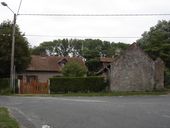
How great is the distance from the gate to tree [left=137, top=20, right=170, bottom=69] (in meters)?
24.0

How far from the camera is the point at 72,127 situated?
15.6 metres

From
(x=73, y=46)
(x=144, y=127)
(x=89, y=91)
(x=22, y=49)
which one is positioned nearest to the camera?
(x=144, y=127)

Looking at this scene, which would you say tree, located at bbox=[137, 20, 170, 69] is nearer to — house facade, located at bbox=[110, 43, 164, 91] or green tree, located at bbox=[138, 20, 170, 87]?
green tree, located at bbox=[138, 20, 170, 87]

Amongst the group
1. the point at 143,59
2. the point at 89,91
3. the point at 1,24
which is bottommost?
the point at 89,91

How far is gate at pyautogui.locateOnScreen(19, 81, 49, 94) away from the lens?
173 feet

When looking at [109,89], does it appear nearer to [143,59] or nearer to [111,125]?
[143,59]

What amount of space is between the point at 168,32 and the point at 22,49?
33724 mm

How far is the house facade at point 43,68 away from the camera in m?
77.9

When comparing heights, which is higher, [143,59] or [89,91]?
[143,59]

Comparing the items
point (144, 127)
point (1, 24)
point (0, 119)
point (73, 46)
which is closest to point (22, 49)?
point (1, 24)

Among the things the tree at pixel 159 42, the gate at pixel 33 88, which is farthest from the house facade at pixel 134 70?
the tree at pixel 159 42

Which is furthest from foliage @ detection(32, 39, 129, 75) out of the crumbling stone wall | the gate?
the gate

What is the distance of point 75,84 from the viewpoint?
51906 millimetres

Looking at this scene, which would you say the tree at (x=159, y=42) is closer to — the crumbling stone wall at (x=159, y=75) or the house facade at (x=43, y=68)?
the crumbling stone wall at (x=159, y=75)
